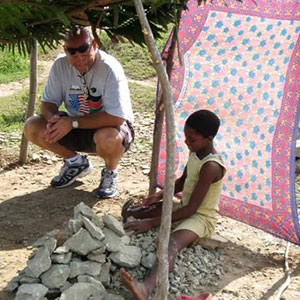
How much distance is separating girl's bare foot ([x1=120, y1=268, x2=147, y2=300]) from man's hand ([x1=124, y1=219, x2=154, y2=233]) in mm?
529

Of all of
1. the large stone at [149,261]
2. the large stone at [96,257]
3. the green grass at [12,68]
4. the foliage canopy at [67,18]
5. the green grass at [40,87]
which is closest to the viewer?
the foliage canopy at [67,18]

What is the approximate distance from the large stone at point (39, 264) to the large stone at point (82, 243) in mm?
122

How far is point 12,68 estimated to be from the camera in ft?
25.6

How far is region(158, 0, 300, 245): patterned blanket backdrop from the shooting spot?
3607mm

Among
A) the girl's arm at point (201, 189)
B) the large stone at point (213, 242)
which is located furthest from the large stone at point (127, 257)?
the large stone at point (213, 242)

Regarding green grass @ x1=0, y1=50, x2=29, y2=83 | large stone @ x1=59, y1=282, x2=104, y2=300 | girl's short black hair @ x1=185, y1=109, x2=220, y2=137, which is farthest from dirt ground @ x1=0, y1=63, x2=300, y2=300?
green grass @ x1=0, y1=50, x2=29, y2=83

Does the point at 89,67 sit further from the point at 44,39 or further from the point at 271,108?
the point at 44,39

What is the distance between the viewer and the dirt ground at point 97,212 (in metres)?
3.31

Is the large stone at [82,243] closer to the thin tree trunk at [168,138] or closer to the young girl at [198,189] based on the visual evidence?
the young girl at [198,189]

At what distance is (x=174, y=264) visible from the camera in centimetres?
325

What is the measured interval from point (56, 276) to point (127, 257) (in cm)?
38

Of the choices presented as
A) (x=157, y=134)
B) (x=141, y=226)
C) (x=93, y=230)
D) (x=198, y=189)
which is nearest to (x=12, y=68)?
(x=157, y=134)

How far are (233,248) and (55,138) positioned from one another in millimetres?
1361

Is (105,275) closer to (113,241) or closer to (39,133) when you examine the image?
(113,241)
